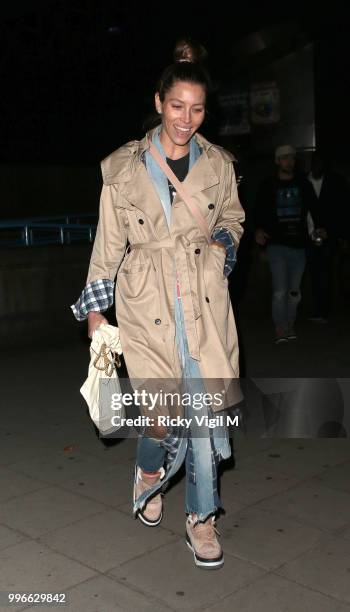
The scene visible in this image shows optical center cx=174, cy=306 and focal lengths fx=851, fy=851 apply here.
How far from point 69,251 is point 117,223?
5100 millimetres

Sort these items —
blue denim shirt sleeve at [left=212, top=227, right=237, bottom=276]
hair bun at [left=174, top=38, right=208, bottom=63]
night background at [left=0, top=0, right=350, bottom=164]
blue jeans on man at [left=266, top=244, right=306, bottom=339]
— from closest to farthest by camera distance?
blue denim shirt sleeve at [left=212, top=227, right=237, bottom=276]
hair bun at [left=174, top=38, right=208, bottom=63]
blue jeans on man at [left=266, top=244, right=306, bottom=339]
night background at [left=0, top=0, right=350, bottom=164]

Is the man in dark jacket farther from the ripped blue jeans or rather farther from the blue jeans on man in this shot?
the ripped blue jeans

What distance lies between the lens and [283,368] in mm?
7402

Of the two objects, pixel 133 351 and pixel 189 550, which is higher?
pixel 133 351

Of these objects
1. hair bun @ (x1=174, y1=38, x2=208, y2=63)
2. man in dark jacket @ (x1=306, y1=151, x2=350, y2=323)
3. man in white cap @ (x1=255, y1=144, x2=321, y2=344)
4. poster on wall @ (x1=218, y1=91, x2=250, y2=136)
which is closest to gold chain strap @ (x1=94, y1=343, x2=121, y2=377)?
hair bun @ (x1=174, y1=38, x2=208, y2=63)

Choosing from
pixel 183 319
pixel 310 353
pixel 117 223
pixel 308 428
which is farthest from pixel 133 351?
pixel 310 353

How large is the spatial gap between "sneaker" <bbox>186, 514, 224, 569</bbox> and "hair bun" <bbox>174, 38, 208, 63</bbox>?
2052 millimetres

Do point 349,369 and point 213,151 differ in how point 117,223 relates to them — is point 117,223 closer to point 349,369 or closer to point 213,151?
point 213,151

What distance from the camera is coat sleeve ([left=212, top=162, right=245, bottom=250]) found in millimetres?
3842

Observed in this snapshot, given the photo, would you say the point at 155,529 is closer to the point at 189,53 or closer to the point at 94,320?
the point at 94,320

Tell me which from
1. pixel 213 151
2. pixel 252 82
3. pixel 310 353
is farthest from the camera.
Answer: pixel 252 82

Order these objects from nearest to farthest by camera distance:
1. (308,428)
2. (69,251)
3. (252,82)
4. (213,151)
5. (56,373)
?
(213,151), (308,428), (56,373), (69,251), (252,82)

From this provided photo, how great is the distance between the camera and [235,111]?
15.7 m

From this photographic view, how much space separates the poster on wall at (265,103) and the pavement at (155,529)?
1010 cm
